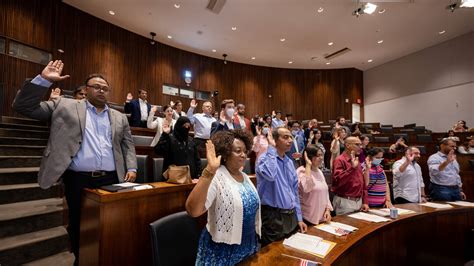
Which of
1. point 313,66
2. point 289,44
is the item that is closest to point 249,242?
point 289,44

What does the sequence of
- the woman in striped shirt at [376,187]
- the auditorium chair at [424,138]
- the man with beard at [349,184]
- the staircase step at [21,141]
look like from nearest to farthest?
the man with beard at [349,184] → the woman in striped shirt at [376,187] → the staircase step at [21,141] → the auditorium chair at [424,138]

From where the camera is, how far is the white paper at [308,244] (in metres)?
1.43

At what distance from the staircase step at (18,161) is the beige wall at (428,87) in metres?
11.4

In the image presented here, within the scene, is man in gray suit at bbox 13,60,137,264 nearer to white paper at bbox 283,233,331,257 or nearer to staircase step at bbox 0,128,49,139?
white paper at bbox 283,233,331,257

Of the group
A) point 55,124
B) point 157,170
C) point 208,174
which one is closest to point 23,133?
point 157,170

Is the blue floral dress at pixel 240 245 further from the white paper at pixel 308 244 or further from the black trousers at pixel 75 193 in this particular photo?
the black trousers at pixel 75 193

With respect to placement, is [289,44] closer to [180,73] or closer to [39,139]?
[180,73]

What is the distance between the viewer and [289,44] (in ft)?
28.1

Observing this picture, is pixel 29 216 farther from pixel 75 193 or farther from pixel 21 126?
pixel 21 126

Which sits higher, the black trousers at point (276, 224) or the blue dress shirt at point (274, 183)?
the blue dress shirt at point (274, 183)

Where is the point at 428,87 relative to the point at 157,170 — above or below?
above

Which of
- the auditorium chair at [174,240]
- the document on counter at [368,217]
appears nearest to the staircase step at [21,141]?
the auditorium chair at [174,240]

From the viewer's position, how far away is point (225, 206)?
3.86 ft

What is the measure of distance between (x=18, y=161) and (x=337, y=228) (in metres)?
3.60
